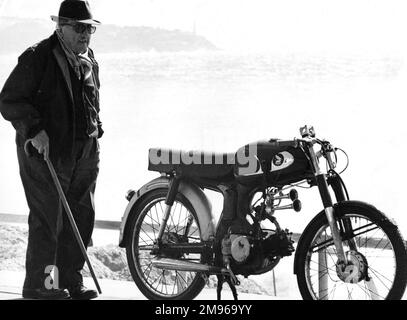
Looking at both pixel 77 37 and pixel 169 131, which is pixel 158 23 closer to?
pixel 169 131

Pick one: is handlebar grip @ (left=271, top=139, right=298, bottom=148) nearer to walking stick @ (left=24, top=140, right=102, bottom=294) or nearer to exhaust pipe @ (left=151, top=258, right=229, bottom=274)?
exhaust pipe @ (left=151, top=258, right=229, bottom=274)

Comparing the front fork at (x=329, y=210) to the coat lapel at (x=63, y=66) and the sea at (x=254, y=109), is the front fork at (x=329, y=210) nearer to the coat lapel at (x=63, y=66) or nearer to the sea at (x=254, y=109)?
the coat lapel at (x=63, y=66)

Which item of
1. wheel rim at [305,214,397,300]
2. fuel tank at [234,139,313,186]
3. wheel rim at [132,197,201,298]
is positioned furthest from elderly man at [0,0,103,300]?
wheel rim at [305,214,397,300]

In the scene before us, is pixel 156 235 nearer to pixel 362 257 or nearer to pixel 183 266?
pixel 183 266

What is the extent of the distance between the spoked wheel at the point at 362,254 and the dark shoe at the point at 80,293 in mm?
1170

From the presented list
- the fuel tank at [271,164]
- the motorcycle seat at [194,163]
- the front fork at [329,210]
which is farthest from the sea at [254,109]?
the front fork at [329,210]

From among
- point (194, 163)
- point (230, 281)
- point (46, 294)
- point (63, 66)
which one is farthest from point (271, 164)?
point (46, 294)

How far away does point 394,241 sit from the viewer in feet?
14.8

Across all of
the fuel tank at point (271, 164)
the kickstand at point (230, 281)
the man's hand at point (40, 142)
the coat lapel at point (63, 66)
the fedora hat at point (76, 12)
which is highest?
the fedora hat at point (76, 12)

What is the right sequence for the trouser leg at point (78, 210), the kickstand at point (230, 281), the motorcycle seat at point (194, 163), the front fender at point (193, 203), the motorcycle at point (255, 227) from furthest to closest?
the trouser leg at point (78, 210) → the front fender at point (193, 203) → the motorcycle seat at point (194, 163) → the kickstand at point (230, 281) → the motorcycle at point (255, 227)

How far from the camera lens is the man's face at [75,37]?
16.9ft

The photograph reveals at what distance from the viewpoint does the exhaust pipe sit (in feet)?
16.6
